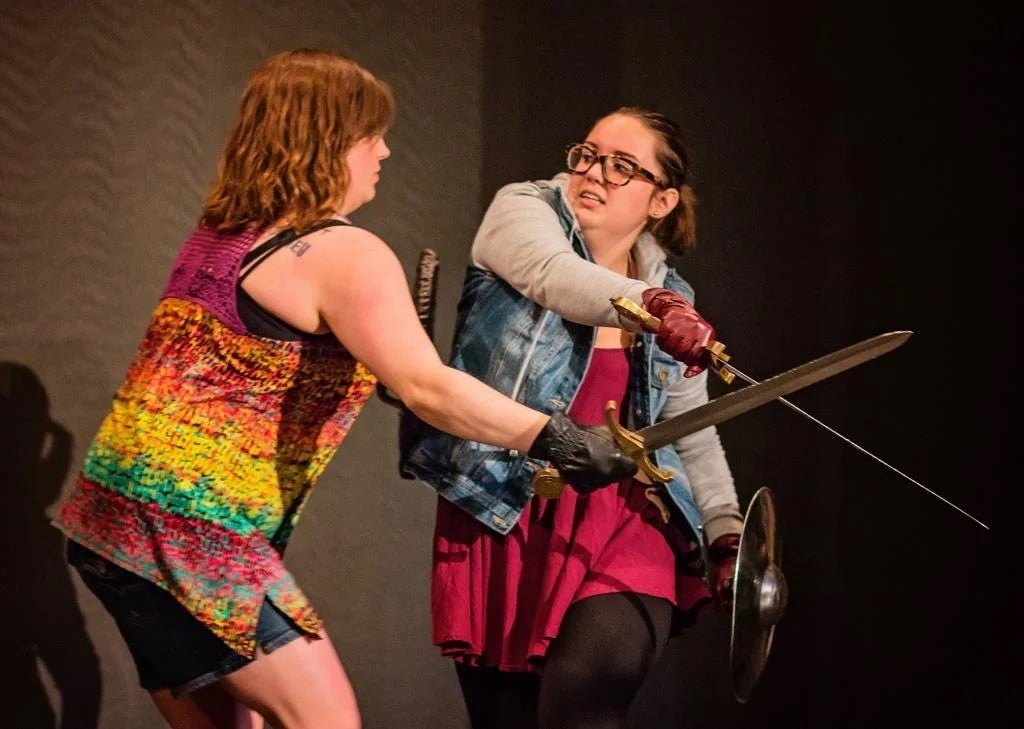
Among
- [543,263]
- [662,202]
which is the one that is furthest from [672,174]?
[543,263]

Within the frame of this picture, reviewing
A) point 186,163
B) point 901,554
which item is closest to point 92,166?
point 186,163

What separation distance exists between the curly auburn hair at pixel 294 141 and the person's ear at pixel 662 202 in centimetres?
62

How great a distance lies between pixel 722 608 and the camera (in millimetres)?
2191

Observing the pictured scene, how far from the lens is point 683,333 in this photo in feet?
6.31

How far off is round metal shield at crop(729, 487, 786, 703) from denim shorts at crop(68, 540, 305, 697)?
648mm

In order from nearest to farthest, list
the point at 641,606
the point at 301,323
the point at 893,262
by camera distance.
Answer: the point at 301,323
the point at 641,606
the point at 893,262

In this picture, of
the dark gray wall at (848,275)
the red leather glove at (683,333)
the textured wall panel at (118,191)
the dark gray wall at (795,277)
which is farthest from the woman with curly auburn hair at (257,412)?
the dark gray wall at (848,275)

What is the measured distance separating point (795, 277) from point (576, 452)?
144 cm

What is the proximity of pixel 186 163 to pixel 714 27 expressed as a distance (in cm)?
116

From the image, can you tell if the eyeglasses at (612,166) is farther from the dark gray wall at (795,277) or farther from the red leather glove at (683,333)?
the dark gray wall at (795,277)

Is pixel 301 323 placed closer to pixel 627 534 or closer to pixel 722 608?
pixel 627 534

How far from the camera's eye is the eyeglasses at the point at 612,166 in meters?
2.28

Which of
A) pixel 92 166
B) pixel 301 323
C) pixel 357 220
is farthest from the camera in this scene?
pixel 357 220

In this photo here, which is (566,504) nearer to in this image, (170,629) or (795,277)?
(170,629)
